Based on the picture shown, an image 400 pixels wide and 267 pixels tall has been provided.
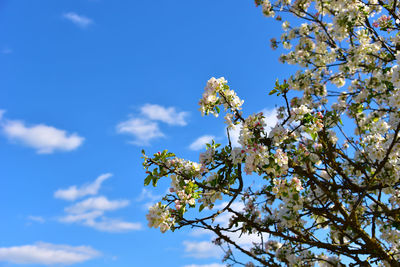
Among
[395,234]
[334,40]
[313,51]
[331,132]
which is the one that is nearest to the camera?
[395,234]

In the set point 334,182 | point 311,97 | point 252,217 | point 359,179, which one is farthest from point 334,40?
point 252,217

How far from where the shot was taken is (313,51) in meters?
7.75

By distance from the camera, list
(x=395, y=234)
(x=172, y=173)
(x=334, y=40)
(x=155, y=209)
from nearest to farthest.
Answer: (x=155, y=209), (x=172, y=173), (x=395, y=234), (x=334, y=40)

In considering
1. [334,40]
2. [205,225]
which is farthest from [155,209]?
[334,40]

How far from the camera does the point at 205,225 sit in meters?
4.24

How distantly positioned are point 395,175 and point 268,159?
6.91 feet

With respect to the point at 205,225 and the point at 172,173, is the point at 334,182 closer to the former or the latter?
the point at 205,225

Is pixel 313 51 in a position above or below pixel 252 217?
above

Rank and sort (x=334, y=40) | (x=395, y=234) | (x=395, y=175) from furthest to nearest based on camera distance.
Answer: (x=334, y=40)
(x=395, y=234)
(x=395, y=175)

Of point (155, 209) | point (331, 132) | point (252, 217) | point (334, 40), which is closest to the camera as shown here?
point (155, 209)

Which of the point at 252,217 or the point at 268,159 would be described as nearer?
the point at 268,159

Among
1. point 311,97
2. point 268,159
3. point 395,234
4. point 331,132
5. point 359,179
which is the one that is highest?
point 311,97

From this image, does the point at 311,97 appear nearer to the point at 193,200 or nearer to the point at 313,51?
the point at 313,51

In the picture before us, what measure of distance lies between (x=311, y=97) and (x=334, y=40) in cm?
126
